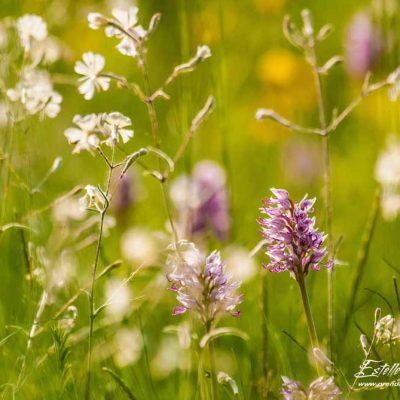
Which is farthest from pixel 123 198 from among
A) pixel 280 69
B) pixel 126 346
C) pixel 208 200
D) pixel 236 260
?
pixel 280 69

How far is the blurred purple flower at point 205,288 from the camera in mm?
954

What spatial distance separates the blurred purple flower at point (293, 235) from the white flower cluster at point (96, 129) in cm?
19

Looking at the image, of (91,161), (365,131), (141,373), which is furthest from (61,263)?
(365,131)

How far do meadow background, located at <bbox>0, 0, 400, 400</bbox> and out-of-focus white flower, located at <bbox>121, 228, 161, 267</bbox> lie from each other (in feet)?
0.12

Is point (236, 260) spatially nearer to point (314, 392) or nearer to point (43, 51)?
point (43, 51)

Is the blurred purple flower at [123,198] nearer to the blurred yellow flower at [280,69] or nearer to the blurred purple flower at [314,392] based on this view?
the blurred yellow flower at [280,69]

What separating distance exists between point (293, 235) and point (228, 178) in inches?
23.7

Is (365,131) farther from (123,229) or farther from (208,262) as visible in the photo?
(208,262)

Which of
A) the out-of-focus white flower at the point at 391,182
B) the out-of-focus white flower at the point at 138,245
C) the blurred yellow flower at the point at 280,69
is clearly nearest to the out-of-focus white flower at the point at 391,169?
the out-of-focus white flower at the point at 391,182

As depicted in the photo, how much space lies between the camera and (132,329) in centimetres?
145

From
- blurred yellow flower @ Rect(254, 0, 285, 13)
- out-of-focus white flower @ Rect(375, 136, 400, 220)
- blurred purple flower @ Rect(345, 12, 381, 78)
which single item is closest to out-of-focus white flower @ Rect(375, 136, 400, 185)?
out-of-focus white flower @ Rect(375, 136, 400, 220)

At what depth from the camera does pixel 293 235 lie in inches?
37.9

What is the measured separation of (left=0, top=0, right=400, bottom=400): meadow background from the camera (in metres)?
1.30

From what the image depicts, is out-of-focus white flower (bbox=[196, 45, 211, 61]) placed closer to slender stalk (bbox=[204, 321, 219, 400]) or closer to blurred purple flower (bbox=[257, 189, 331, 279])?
blurred purple flower (bbox=[257, 189, 331, 279])
